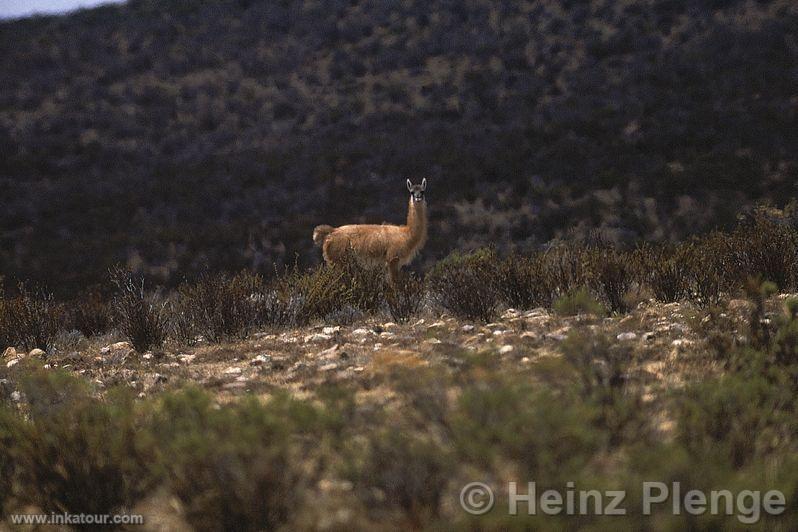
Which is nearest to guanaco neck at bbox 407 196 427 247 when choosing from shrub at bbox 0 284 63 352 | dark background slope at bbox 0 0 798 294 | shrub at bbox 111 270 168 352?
shrub at bbox 111 270 168 352

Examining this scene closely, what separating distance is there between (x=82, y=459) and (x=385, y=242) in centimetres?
755

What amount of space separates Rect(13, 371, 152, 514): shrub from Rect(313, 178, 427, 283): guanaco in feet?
22.9

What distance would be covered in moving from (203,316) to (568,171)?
53.1ft

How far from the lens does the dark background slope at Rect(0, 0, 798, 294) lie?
1898 cm

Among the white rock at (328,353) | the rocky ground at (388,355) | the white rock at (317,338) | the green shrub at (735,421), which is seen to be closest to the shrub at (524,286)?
the rocky ground at (388,355)

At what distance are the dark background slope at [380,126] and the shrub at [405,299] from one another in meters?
9.90

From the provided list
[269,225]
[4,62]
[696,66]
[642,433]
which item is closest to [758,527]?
[642,433]

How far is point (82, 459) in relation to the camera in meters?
2.89

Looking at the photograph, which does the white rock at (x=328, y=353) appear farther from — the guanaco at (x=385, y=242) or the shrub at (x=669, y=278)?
the guanaco at (x=385, y=242)

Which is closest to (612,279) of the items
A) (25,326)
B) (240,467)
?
(240,467)

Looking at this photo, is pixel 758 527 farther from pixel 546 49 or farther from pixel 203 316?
pixel 546 49

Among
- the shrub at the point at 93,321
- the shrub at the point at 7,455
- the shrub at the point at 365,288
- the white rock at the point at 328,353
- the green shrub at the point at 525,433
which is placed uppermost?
the green shrub at the point at 525,433

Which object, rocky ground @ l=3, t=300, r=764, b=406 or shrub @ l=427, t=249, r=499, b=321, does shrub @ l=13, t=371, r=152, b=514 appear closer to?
rocky ground @ l=3, t=300, r=764, b=406

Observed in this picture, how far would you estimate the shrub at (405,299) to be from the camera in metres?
6.88
